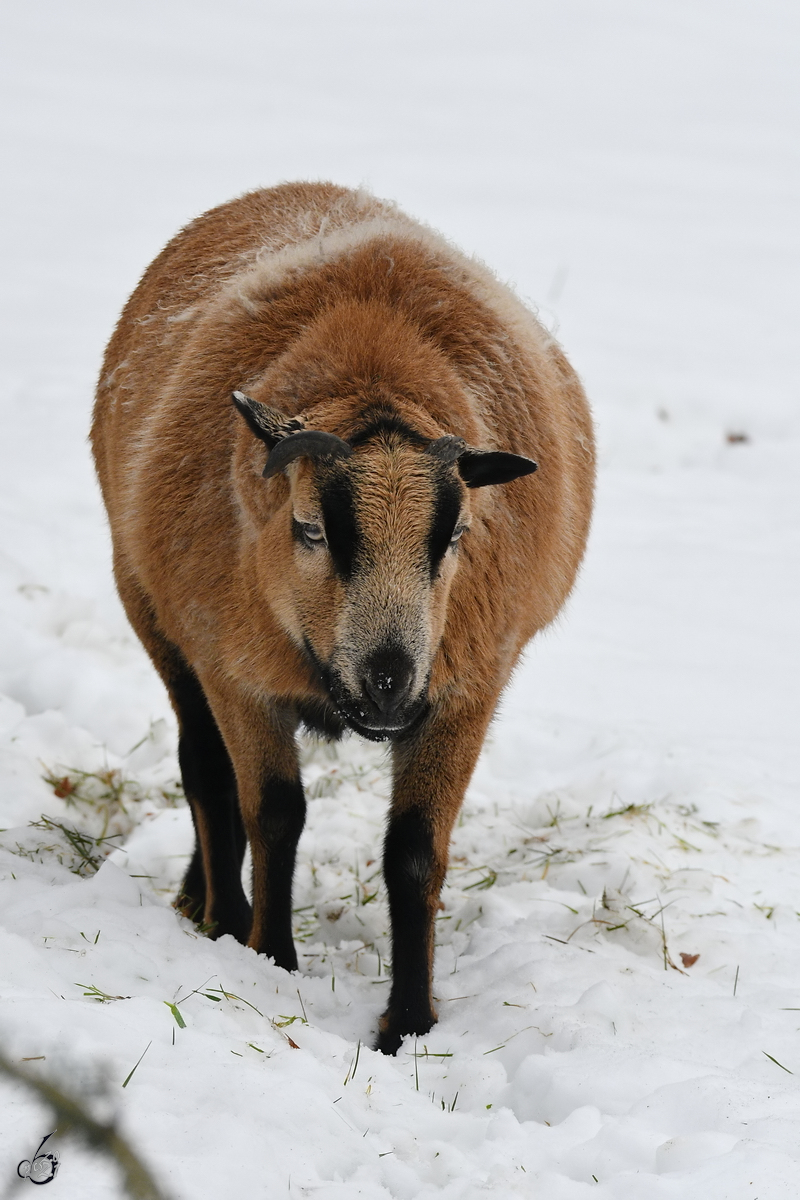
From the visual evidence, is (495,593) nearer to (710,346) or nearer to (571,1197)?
(571,1197)

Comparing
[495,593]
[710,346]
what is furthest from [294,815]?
[710,346]

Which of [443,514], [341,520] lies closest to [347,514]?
[341,520]

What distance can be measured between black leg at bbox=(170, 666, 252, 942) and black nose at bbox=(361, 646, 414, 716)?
1.81 metres

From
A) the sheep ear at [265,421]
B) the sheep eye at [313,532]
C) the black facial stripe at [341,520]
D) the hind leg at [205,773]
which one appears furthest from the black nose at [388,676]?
the hind leg at [205,773]

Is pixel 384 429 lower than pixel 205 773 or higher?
higher

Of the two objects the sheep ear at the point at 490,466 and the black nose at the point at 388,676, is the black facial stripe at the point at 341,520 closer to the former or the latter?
the black nose at the point at 388,676

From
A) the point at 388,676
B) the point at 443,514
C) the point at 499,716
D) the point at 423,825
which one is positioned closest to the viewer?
the point at 388,676

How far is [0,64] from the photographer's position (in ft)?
57.2

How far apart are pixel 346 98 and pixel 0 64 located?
499 cm

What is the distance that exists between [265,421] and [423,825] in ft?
4.96

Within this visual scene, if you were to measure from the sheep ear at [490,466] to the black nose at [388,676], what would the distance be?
0.63 metres

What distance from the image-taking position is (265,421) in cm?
352

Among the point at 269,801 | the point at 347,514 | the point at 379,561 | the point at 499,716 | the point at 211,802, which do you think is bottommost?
the point at 211,802

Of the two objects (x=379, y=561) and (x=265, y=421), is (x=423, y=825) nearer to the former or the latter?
(x=379, y=561)
